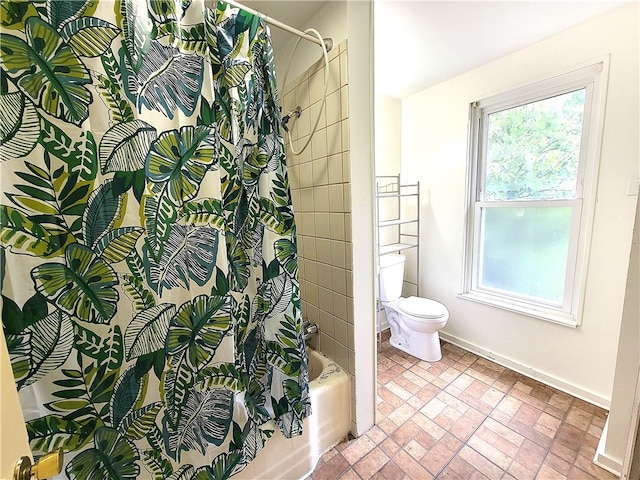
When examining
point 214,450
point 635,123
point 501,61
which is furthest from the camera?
point 501,61

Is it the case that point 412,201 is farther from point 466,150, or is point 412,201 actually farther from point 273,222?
point 273,222

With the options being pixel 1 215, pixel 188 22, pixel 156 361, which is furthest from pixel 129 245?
pixel 188 22

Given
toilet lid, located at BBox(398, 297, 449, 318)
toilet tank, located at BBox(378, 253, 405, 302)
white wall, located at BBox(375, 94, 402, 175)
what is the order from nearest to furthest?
toilet lid, located at BBox(398, 297, 449, 318), toilet tank, located at BBox(378, 253, 405, 302), white wall, located at BBox(375, 94, 402, 175)

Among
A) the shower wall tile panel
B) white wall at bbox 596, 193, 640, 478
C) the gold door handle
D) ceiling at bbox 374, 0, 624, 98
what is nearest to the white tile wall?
the shower wall tile panel

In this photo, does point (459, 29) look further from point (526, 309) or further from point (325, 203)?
point (526, 309)

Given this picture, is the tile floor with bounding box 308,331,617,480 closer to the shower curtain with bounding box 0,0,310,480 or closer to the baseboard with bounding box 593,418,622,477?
the baseboard with bounding box 593,418,622,477

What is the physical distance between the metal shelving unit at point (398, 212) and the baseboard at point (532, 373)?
1.75 feet

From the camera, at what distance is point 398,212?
7.94 ft

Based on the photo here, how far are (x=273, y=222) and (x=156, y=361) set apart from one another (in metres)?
0.60

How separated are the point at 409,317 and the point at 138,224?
1.88 metres

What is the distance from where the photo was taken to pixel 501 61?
5.89 ft

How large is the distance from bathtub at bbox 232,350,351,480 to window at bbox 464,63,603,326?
1.38m

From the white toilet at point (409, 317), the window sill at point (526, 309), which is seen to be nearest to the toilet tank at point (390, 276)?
the white toilet at point (409, 317)

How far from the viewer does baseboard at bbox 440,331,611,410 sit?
1588 mm
